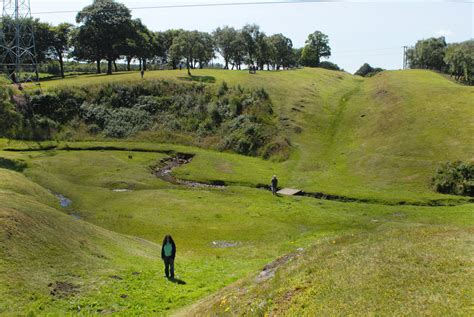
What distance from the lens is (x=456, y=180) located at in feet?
182

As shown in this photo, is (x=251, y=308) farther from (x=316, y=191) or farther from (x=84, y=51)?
(x=84, y=51)

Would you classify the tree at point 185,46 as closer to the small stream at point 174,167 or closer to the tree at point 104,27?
the tree at point 104,27

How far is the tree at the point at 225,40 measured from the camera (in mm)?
162625

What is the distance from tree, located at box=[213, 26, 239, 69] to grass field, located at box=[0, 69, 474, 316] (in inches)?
2230

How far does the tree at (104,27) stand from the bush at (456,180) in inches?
3867

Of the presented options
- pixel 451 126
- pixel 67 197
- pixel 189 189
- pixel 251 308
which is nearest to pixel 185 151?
pixel 189 189

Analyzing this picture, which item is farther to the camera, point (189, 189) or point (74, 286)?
point (189, 189)

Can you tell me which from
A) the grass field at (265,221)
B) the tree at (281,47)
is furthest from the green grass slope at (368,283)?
the tree at (281,47)

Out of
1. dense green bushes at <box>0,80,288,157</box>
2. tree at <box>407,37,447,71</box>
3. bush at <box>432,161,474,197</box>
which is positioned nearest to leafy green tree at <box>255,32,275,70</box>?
dense green bushes at <box>0,80,288,157</box>

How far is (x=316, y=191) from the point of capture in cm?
5788

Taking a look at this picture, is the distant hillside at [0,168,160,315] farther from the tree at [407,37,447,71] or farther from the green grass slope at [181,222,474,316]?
the tree at [407,37,447,71]

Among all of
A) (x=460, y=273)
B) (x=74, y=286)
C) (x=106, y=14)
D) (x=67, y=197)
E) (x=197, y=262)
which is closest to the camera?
(x=460, y=273)

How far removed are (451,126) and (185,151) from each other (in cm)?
4786

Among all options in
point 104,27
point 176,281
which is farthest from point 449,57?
point 176,281
